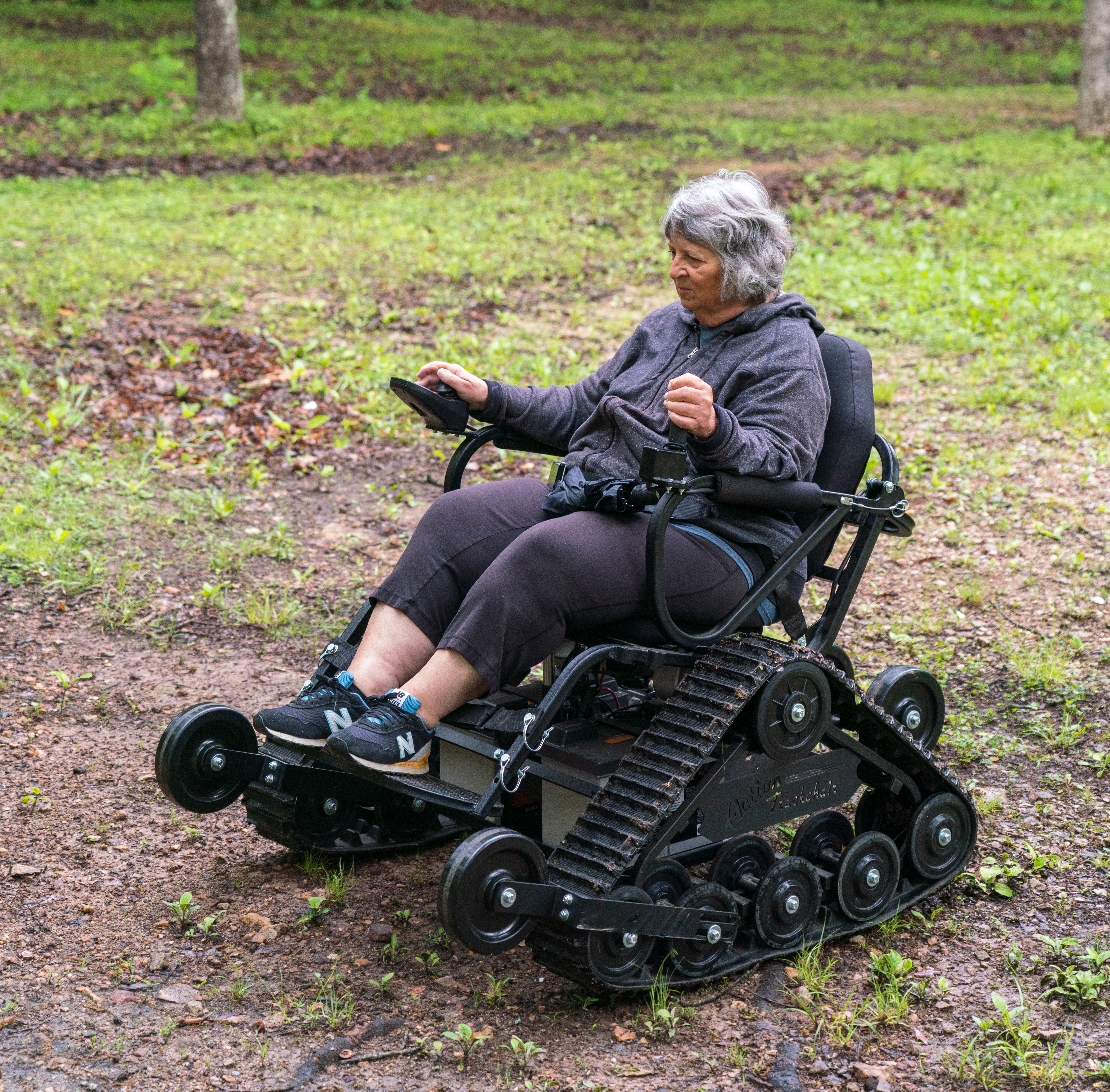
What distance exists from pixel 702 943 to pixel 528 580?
0.91 meters

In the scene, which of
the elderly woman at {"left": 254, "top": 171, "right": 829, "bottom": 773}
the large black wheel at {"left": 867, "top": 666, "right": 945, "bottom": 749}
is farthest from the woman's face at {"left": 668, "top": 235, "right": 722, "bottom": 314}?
the large black wheel at {"left": 867, "top": 666, "right": 945, "bottom": 749}

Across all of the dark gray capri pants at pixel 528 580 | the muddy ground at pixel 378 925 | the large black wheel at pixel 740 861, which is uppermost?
the dark gray capri pants at pixel 528 580

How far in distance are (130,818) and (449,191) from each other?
358 inches

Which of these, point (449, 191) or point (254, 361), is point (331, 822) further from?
point (449, 191)

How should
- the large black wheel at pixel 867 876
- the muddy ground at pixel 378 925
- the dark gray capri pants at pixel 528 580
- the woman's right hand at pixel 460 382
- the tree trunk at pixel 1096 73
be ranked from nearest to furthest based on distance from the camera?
the muddy ground at pixel 378 925 < the dark gray capri pants at pixel 528 580 < the large black wheel at pixel 867 876 < the woman's right hand at pixel 460 382 < the tree trunk at pixel 1096 73

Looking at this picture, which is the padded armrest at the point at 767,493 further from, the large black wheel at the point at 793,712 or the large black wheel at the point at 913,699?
the large black wheel at the point at 913,699

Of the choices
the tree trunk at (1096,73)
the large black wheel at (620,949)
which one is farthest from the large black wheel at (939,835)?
the tree trunk at (1096,73)

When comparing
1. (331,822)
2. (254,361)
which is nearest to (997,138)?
(254,361)

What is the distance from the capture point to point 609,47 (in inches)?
857

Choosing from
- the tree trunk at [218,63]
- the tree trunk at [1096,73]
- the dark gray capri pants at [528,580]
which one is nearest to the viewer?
the dark gray capri pants at [528,580]

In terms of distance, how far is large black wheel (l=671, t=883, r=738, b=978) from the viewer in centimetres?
279

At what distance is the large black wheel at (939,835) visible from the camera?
3.20 metres

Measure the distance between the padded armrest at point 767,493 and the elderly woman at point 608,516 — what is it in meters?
0.03

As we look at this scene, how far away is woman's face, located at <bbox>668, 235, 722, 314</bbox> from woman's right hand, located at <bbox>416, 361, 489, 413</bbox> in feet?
1.94
